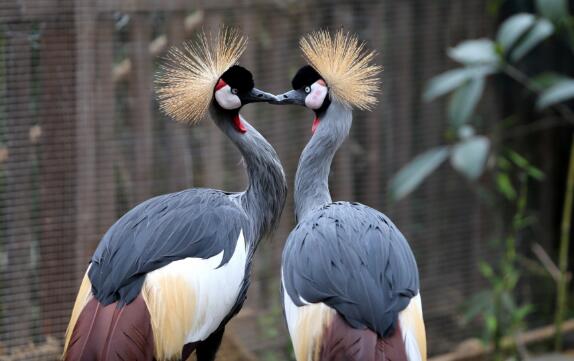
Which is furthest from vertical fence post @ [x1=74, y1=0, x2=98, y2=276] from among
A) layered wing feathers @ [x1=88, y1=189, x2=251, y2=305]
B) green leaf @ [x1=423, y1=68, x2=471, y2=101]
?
green leaf @ [x1=423, y1=68, x2=471, y2=101]

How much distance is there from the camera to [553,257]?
455cm

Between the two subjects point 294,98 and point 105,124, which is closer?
point 294,98

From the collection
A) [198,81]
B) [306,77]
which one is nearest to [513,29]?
[306,77]

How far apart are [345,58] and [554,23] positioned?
1355 millimetres

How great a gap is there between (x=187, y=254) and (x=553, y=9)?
2.04 metres

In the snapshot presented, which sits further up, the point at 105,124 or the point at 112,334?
the point at 105,124

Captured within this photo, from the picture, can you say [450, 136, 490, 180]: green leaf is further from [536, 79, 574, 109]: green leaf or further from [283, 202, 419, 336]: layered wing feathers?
[283, 202, 419, 336]: layered wing feathers

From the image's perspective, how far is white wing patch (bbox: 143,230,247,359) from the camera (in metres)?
2.30

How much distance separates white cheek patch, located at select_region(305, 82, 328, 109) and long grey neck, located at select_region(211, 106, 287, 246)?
190 mm

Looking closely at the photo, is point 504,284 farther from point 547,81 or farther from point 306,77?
point 306,77

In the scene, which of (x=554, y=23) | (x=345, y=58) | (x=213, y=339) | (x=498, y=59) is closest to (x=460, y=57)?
(x=498, y=59)

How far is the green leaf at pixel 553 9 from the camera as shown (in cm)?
370

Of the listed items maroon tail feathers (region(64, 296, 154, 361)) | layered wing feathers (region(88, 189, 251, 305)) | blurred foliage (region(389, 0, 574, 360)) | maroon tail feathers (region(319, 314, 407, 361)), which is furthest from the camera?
blurred foliage (region(389, 0, 574, 360))

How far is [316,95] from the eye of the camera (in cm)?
275
